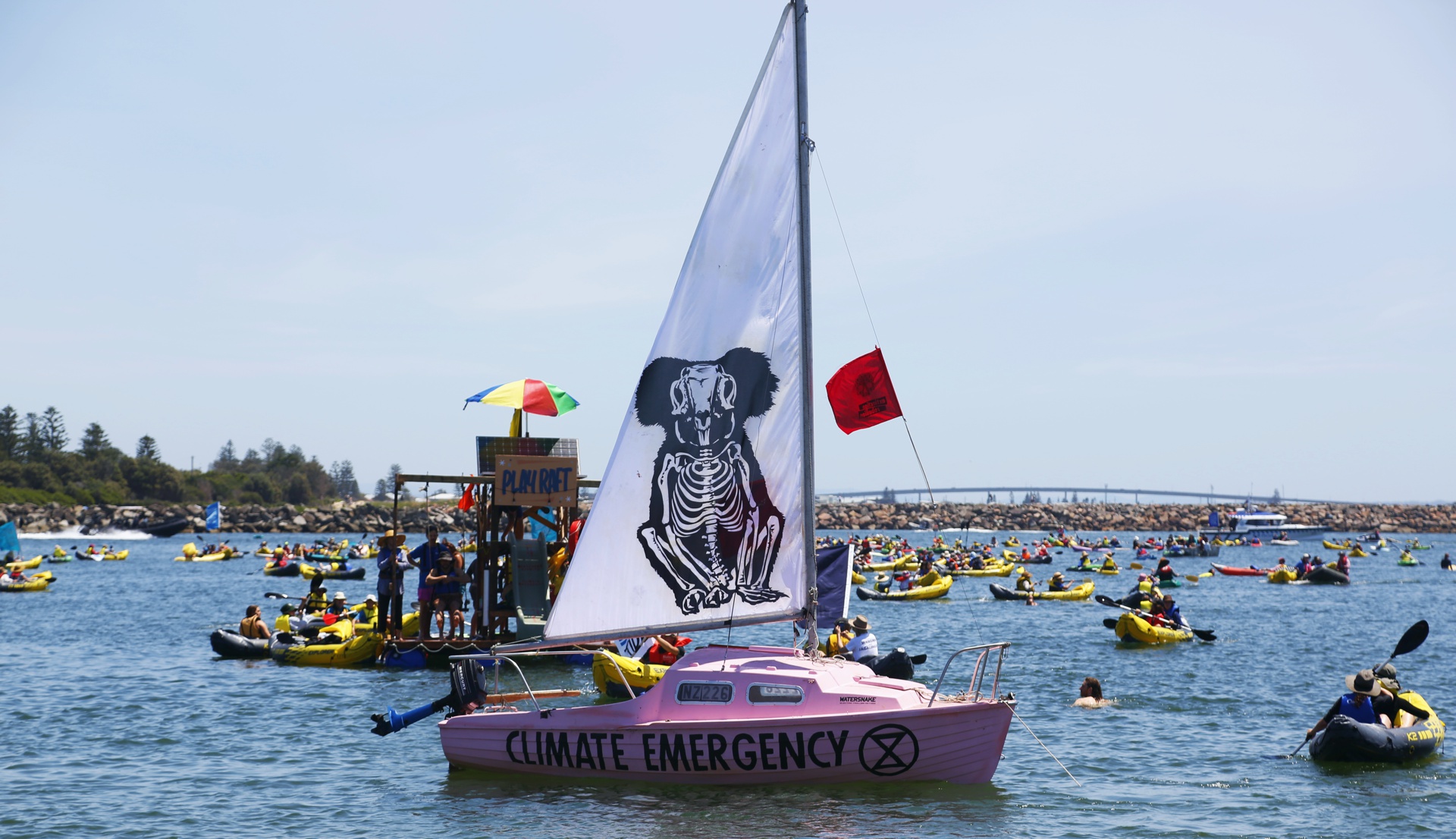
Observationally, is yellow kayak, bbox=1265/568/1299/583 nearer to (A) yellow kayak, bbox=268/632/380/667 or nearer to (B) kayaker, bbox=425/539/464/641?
(B) kayaker, bbox=425/539/464/641

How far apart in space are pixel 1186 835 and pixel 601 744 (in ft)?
27.6

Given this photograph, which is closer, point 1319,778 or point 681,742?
point 681,742

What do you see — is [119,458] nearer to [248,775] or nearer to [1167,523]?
[1167,523]

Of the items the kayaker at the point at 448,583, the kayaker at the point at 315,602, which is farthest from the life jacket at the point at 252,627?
the kayaker at the point at 448,583

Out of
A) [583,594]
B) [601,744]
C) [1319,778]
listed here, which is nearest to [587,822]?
[601,744]

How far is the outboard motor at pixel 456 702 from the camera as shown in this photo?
1766 cm

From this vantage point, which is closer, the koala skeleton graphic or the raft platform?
the koala skeleton graphic

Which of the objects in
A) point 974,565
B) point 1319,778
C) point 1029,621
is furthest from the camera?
point 974,565

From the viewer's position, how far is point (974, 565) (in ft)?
261

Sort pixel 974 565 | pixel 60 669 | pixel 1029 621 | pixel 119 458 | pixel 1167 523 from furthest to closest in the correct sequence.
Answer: pixel 119 458, pixel 1167 523, pixel 974 565, pixel 1029 621, pixel 60 669

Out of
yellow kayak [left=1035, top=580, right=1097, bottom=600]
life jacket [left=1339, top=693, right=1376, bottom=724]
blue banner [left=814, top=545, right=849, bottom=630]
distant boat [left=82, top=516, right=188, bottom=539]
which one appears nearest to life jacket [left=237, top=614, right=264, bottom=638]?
blue banner [left=814, top=545, right=849, bottom=630]

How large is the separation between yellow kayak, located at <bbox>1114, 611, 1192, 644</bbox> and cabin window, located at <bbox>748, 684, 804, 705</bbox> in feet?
83.7

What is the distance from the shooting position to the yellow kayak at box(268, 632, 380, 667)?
103 feet

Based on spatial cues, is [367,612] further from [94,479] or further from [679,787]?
[94,479]
